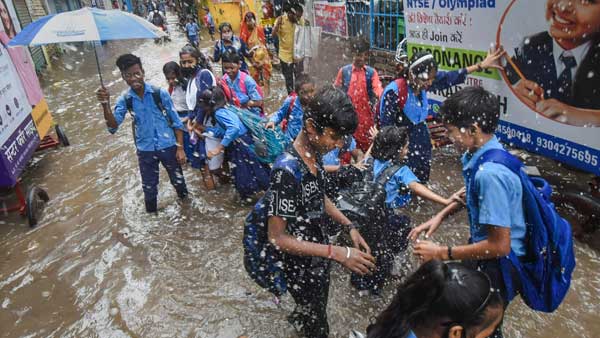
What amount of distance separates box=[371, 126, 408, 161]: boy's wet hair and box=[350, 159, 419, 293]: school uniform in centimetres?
8

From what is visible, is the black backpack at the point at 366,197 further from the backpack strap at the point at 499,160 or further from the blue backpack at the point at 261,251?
the backpack strap at the point at 499,160

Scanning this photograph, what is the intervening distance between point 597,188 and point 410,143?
1782 millimetres

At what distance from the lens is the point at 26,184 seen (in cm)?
644

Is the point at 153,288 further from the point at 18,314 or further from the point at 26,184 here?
the point at 26,184

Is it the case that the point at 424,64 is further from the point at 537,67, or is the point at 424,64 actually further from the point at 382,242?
the point at 382,242

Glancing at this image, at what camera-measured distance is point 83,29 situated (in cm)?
401

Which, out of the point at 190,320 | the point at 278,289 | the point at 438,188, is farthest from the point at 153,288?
the point at 438,188

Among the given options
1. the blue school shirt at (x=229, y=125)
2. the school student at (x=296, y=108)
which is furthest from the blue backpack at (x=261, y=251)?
the blue school shirt at (x=229, y=125)

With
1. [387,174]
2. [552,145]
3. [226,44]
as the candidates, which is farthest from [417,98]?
[226,44]

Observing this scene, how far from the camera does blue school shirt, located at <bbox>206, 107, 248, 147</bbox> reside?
14.7 feet

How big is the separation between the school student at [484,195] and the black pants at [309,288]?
63 cm

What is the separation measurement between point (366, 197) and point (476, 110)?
1.29m

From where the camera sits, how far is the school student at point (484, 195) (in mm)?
1703

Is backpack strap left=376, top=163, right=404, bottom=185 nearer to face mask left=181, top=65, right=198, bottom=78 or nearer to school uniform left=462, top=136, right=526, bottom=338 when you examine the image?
school uniform left=462, top=136, right=526, bottom=338
